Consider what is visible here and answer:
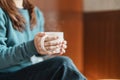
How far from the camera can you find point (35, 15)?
4.27 ft

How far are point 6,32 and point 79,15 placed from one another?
1.04 m

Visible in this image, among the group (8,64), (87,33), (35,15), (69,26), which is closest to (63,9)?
(69,26)

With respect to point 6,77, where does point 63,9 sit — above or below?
above

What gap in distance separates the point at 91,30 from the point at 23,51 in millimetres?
1167

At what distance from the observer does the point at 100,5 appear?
6.55 ft

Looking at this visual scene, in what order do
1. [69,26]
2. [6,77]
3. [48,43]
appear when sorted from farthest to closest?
1. [69,26]
2. [6,77]
3. [48,43]

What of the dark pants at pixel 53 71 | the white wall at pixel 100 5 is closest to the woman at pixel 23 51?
the dark pants at pixel 53 71

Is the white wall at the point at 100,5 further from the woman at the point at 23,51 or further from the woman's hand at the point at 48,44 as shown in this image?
the woman's hand at the point at 48,44

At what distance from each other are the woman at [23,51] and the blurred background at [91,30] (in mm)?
647

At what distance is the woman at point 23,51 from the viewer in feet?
2.96

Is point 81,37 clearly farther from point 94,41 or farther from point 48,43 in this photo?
point 48,43

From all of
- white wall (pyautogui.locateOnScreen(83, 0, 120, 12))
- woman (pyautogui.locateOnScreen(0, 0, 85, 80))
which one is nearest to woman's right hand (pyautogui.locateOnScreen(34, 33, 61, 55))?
woman (pyautogui.locateOnScreen(0, 0, 85, 80))

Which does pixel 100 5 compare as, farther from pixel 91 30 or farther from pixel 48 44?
pixel 48 44

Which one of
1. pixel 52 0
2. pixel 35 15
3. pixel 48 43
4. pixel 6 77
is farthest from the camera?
pixel 52 0
